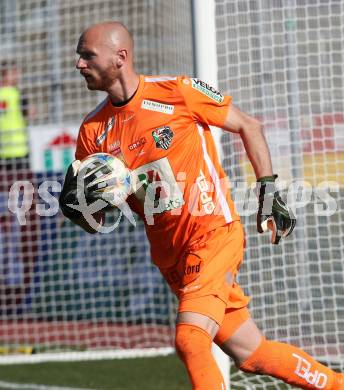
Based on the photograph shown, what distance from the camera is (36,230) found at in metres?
9.30

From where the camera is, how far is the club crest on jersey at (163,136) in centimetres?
466

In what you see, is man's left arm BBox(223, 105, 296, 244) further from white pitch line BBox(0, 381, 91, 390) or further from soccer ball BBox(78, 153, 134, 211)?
white pitch line BBox(0, 381, 91, 390)

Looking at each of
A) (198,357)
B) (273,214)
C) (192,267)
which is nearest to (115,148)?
(192,267)

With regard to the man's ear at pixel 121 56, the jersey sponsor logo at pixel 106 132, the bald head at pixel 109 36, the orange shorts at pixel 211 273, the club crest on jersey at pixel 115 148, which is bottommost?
the orange shorts at pixel 211 273

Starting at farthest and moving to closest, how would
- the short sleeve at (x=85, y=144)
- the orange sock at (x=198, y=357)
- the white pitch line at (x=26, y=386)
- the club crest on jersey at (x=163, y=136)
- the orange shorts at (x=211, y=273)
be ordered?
the white pitch line at (x=26, y=386), the short sleeve at (x=85, y=144), the club crest on jersey at (x=163, y=136), the orange shorts at (x=211, y=273), the orange sock at (x=198, y=357)

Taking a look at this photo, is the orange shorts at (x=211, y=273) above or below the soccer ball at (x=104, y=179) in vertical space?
below

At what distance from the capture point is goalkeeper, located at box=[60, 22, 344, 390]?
459 cm

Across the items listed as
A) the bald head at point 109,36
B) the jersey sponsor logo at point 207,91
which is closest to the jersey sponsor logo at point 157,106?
the jersey sponsor logo at point 207,91

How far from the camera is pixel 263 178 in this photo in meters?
4.63

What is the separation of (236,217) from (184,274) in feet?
1.39

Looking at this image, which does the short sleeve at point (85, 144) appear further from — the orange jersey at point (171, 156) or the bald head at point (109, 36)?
the bald head at point (109, 36)

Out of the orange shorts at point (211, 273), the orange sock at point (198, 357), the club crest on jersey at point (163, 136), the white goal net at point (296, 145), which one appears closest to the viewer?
the orange sock at point (198, 357)

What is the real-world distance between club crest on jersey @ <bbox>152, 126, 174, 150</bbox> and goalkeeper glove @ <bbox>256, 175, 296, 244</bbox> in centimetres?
51

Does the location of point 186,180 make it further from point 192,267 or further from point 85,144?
point 85,144
